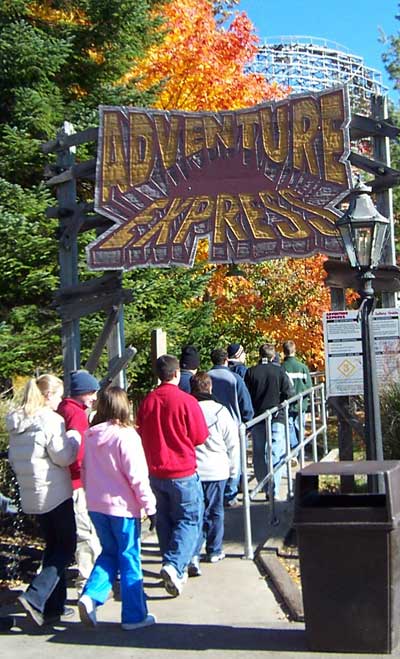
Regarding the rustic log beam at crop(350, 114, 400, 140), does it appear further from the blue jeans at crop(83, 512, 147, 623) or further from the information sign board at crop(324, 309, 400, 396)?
the blue jeans at crop(83, 512, 147, 623)

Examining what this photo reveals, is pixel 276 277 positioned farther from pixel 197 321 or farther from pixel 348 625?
pixel 348 625

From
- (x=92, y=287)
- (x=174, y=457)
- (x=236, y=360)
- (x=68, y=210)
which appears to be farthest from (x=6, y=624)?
(x=236, y=360)

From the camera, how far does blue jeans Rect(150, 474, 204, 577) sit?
22.2ft

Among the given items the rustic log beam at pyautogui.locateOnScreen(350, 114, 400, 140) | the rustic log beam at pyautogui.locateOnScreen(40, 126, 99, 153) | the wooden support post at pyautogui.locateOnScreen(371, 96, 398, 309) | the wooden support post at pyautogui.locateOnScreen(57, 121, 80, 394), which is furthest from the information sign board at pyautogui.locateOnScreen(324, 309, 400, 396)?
the rustic log beam at pyautogui.locateOnScreen(40, 126, 99, 153)

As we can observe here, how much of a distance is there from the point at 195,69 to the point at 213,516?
11.9m

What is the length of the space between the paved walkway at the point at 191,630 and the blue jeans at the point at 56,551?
205 mm

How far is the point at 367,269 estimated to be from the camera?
22.8ft

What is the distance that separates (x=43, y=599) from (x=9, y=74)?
1055 centimetres

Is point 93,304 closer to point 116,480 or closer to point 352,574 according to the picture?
point 116,480

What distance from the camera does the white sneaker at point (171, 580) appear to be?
6621 mm

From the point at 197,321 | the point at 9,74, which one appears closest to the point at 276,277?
the point at 197,321

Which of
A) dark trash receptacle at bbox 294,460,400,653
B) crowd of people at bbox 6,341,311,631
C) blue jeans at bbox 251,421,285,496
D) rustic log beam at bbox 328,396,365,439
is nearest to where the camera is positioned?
dark trash receptacle at bbox 294,460,400,653

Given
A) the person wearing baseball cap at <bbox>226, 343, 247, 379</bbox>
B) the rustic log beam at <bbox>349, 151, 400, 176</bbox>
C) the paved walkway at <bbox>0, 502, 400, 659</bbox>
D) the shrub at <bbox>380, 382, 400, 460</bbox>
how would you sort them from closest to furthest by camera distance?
1. the paved walkway at <bbox>0, 502, 400, 659</bbox>
2. the shrub at <bbox>380, 382, 400, 460</bbox>
3. the rustic log beam at <bbox>349, 151, 400, 176</bbox>
4. the person wearing baseball cap at <bbox>226, 343, 247, 379</bbox>

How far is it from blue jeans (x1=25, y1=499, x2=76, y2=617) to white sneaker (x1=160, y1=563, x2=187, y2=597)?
0.78 meters
